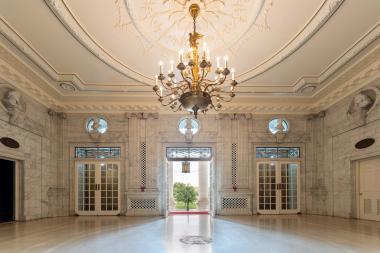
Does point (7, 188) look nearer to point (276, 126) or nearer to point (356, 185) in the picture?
point (276, 126)

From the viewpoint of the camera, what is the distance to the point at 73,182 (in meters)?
12.0

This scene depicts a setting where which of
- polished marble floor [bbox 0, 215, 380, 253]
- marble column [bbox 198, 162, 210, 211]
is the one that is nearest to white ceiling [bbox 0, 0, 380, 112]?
polished marble floor [bbox 0, 215, 380, 253]

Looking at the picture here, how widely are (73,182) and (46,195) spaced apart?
3.94 ft

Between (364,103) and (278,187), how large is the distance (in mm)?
4455

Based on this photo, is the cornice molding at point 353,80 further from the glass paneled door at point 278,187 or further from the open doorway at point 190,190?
the open doorway at point 190,190

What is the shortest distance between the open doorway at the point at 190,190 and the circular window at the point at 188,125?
13.2 feet

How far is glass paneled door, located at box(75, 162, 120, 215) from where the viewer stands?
1202cm

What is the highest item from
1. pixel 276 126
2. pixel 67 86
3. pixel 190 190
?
pixel 67 86

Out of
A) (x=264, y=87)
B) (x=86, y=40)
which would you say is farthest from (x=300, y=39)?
(x=86, y=40)

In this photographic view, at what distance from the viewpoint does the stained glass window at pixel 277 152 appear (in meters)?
12.4

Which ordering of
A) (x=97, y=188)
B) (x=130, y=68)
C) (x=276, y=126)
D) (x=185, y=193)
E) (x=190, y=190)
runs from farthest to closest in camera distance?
1. (x=190, y=190)
2. (x=185, y=193)
3. (x=276, y=126)
4. (x=97, y=188)
5. (x=130, y=68)

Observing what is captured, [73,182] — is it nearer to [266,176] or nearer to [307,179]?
[266,176]

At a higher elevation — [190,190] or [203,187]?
[203,187]

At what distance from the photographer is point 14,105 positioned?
884cm
